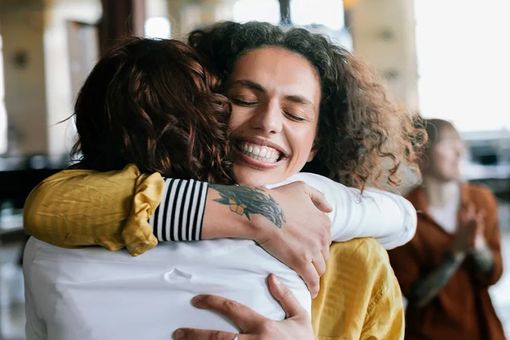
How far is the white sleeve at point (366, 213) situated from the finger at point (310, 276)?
84mm

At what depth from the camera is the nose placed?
1.10 meters

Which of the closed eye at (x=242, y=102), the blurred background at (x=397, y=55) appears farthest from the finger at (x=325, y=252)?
the blurred background at (x=397, y=55)

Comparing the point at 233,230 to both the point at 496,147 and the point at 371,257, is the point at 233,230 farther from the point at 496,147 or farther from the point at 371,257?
the point at 496,147

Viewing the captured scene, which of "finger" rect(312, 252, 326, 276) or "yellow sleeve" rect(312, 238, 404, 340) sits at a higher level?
"finger" rect(312, 252, 326, 276)

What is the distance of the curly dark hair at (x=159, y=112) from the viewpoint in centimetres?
100

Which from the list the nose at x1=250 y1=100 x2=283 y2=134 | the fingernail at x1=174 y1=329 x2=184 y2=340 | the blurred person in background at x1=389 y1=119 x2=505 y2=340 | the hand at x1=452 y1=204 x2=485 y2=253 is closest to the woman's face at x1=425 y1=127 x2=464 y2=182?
the blurred person in background at x1=389 y1=119 x2=505 y2=340

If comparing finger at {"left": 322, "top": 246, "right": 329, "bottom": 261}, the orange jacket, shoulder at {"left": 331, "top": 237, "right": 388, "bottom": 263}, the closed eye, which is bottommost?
the orange jacket

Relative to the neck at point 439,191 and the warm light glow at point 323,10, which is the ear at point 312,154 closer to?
the neck at point 439,191

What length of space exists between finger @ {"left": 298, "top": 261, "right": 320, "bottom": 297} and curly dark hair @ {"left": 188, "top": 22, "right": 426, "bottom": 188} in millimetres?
234

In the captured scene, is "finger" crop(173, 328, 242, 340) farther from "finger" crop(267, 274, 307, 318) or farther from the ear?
the ear

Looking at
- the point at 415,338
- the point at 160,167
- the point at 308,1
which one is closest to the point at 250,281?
the point at 160,167

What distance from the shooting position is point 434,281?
6.32ft

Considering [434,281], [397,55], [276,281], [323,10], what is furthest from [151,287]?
[397,55]

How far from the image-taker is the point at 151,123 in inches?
39.3
